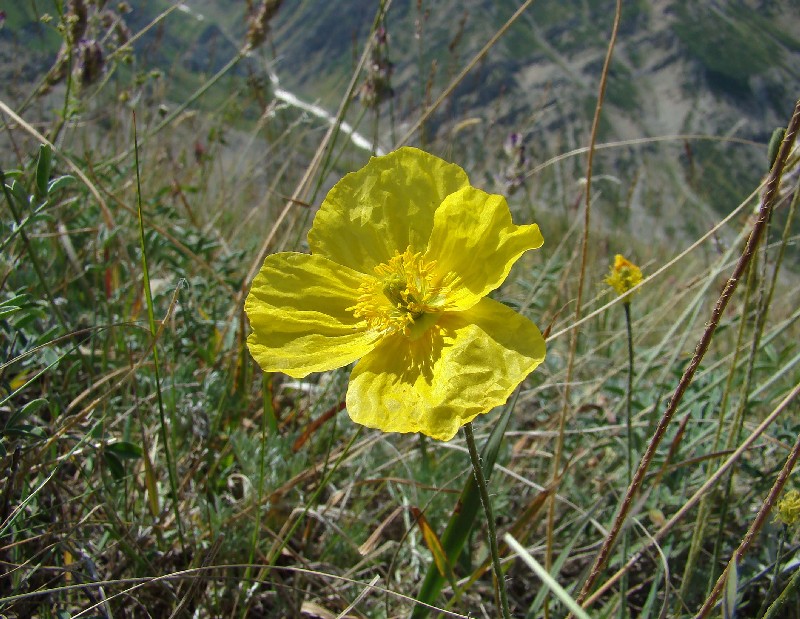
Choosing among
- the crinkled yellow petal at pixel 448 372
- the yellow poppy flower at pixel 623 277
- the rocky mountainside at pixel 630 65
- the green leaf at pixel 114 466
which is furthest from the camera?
the rocky mountainside at pixel 630 65

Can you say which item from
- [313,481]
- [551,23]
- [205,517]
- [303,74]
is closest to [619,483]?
[313,481]

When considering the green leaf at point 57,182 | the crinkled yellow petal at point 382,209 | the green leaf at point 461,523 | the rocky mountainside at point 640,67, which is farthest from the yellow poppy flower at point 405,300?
the rocky mountainside at point 640,67

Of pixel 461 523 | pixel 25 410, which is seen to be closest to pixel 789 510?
pixel 461 523

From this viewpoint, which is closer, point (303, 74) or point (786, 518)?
point (786, 518)

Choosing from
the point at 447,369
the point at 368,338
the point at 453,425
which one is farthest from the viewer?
the point at 368,338

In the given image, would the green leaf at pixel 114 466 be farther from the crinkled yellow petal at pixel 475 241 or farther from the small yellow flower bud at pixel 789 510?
the small yellow flower bud at pixel 789 510

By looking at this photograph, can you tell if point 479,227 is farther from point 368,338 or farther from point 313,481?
point 313,481
